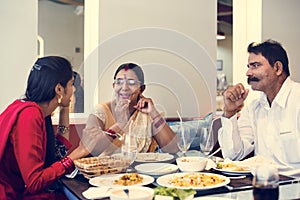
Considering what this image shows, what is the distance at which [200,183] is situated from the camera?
1.34 m

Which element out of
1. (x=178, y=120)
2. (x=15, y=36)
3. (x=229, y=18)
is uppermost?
(x=229, y=18)

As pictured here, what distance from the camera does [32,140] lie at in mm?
1376

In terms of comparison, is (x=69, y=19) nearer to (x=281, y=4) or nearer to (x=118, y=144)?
(x=281, y=4)

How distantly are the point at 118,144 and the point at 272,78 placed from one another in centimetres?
106

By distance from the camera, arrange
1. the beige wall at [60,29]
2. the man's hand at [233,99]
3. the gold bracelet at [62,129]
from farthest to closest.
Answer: the beige wall at [60,29] < the man's hand at [233,99] < the gold bracelet at [62,129]

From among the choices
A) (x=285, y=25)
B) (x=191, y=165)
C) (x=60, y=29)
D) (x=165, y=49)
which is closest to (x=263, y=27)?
(x=285, y=25)

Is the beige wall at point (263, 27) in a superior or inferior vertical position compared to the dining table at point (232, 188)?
superior

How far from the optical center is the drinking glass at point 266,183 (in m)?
0.99

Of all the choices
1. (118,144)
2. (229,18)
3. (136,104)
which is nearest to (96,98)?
(136,104)

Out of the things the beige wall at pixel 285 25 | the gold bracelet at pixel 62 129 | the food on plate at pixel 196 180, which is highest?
the beige wall at pixel 285 25

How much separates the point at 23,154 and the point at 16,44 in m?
1.33

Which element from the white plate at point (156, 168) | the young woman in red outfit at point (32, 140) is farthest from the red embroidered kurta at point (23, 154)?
the white plate at point (156, 168)

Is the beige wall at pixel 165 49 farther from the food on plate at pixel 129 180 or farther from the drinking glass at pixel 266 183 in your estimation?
the drinking glass at pixel 266 183

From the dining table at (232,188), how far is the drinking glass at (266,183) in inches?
8.6
